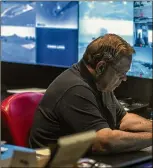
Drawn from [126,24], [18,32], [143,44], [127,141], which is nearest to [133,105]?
[143,44]

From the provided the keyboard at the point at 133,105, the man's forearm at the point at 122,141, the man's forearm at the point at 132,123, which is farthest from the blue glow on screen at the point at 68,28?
the man's forearm at the point at 122,141

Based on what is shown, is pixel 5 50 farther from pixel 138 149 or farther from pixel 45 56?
pixel 138 149

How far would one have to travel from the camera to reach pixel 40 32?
355 centimetres

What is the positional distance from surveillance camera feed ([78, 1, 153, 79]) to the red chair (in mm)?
759

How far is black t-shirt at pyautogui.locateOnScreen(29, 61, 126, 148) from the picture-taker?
1858 millimetres

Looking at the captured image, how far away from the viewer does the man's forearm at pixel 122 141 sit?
5.14ft

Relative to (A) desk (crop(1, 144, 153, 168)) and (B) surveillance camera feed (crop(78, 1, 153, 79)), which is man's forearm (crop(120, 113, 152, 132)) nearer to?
(A) desk (crop(1, 144, 153, 168))

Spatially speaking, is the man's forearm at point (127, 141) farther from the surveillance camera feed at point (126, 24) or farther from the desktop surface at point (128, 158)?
the surveillance camera feed at point (126, 24)

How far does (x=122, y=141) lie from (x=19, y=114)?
713 mm

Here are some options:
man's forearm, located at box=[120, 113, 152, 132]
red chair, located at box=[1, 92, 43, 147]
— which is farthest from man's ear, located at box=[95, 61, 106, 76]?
red chair, located at box=[1, 92, 43, 147]

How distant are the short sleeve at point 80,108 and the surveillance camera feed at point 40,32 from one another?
143cm

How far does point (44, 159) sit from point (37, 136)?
0.97m

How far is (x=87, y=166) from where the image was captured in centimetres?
116

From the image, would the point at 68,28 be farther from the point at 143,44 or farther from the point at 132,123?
the point at 132,123
